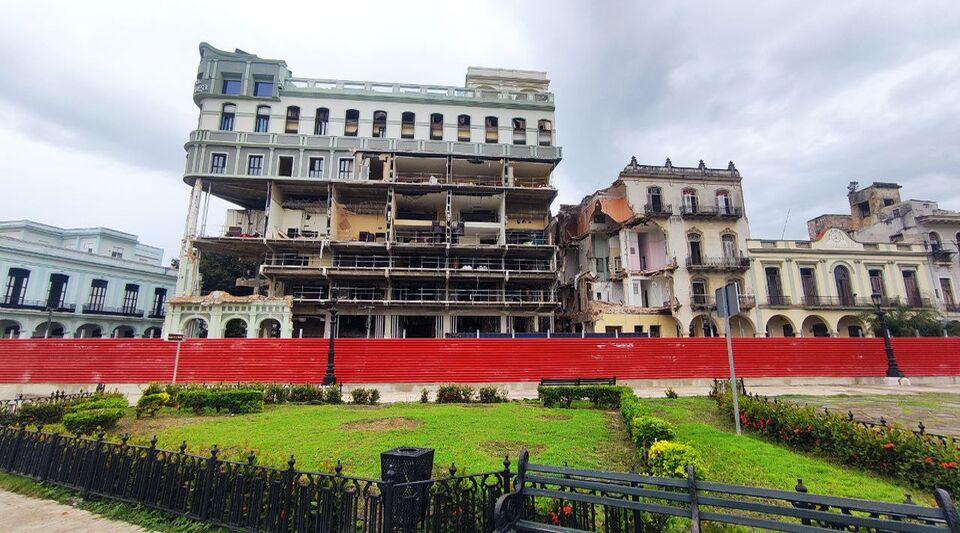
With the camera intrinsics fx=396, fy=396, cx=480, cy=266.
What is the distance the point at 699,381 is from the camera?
62.9ft

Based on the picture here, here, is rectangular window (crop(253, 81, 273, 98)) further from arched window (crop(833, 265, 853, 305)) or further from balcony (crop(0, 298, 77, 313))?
arched window (crop(833, 265, 853, 305))

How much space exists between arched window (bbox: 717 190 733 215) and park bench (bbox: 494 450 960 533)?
32.7 m

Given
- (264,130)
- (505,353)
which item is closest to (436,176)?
(264,130)

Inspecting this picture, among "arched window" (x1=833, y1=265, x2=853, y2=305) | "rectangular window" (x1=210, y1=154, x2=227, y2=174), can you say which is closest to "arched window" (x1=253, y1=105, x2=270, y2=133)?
"rectangular window" (x1=210, y1=154, x2=227, y2=174)

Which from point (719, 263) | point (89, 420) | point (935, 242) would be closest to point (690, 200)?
point (719, 263)

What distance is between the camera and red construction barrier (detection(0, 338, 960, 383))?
59.2 ft

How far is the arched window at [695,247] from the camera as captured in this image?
1216 inches

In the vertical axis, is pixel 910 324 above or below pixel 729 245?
below

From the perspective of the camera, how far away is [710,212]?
101ft

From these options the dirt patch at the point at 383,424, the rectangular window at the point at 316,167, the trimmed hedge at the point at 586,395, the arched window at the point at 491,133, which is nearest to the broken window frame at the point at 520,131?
the arched window at the point at 491,133

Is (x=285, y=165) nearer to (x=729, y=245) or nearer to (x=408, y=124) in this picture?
(x=408, y=124)

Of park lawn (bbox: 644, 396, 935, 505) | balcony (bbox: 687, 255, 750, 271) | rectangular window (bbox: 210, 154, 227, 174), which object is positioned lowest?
park lawn (bbox: 644, 396, 935, 505)

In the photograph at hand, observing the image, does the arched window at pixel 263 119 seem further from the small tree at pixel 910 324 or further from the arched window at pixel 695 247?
the small tree at pixel 910 324

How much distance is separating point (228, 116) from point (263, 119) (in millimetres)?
2805
